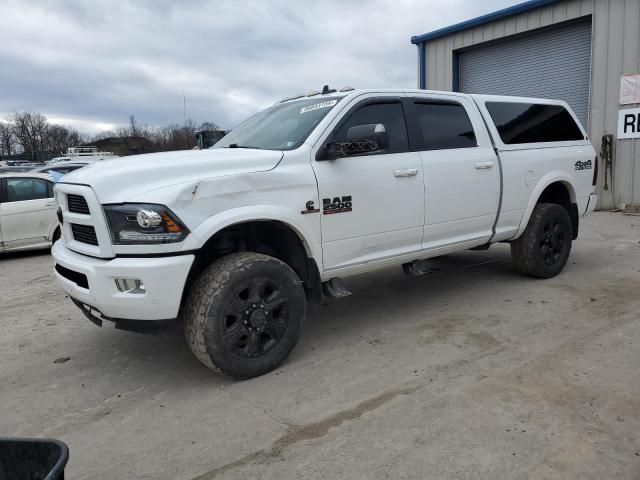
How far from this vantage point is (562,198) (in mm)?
6094

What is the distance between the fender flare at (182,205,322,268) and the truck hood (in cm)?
26

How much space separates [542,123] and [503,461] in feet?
13.9

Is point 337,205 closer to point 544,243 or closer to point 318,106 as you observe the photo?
point 318,106

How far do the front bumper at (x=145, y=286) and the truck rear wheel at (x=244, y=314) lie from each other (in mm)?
185

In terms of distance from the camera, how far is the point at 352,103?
412cm

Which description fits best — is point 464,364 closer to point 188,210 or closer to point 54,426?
point 188,210

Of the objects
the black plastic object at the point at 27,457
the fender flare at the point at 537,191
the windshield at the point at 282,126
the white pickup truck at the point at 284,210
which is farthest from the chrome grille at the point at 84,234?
the fender flare at the point at 537,191

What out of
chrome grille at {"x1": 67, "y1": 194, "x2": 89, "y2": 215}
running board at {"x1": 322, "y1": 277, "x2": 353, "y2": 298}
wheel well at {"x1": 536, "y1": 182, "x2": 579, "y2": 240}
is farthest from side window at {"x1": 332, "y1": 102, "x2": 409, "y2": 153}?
wheel well at {"x1": 536, "y1": 182, "x2": 579, "y2": 240}


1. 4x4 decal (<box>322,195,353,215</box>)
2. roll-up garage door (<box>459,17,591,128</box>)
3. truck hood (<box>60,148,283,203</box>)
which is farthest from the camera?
roll-up garage door (<box>459,17,591,128</box>)

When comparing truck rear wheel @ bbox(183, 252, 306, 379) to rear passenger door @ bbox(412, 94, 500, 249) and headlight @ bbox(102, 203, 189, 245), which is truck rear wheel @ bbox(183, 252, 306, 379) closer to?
headlight @ bbox(102, 203, 189, 245)

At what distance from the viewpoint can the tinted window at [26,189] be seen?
8.64 m

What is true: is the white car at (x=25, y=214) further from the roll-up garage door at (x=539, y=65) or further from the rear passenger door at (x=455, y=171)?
the roll-up garage door at (x=539, y=65)

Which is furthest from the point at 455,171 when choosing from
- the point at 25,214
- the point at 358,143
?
the point at 25,214

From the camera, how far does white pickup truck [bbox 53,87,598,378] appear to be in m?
3.16
